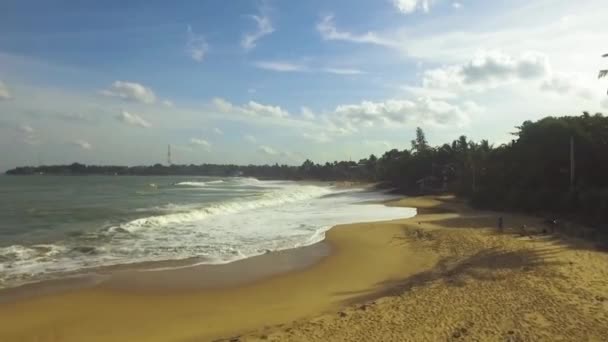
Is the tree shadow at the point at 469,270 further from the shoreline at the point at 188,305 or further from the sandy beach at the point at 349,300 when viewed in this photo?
the shoreline at the point at 188,305

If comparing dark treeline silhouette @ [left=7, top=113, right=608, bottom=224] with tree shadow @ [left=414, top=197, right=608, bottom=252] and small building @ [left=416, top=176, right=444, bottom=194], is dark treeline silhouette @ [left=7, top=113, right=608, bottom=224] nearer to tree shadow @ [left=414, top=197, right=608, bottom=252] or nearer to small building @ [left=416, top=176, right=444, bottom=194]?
tree shadow @ [left=414, top=197, right=608, bottom=252]

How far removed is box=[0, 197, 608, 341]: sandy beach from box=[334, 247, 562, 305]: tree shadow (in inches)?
1.1

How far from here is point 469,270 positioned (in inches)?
449

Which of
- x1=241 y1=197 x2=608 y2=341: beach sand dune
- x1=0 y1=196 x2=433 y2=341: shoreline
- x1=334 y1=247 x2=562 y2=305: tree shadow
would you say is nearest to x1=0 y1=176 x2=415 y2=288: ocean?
x1=0 y1=196 x2=433 y2=341: shoreline

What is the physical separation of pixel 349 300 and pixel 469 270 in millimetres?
3938

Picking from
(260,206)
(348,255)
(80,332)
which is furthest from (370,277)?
(260,206)

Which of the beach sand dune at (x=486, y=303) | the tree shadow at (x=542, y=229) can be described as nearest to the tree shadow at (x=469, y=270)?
the beach sand dune at (x=486, y=303)

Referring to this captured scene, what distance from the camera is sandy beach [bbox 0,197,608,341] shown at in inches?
293

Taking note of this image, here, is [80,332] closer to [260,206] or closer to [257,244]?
[257,244]

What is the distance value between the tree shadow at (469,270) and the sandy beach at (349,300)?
0.09ft

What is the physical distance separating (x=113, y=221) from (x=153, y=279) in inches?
535

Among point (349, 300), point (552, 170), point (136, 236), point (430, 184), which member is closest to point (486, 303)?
point (349, 300)

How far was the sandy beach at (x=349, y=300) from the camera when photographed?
7.43m

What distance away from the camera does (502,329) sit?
23.7 ft
